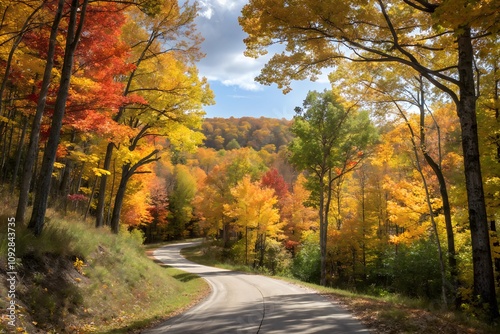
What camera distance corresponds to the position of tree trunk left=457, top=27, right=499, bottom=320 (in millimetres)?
7574

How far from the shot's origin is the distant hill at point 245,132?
398 feet

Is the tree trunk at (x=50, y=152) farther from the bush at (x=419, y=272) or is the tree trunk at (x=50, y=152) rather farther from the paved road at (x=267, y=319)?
the bush at (x=419, y=272)

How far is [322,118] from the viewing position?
2220cm

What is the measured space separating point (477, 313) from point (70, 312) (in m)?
9.30

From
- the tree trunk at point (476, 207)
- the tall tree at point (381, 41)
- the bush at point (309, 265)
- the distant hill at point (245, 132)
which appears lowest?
the bush at point (309, 265)

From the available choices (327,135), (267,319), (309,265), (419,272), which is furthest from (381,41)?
(309,265)

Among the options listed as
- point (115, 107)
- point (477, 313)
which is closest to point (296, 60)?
point (115, 107)

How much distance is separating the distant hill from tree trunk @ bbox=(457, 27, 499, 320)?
107 meters

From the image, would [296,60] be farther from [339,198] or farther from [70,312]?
[339,198]

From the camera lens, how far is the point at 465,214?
40.9 feet

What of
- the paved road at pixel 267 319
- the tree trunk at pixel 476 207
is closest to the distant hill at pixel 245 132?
the paved road at pixel 267 319

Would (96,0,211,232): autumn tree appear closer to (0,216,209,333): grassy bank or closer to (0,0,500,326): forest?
(0,0,500,326): forest

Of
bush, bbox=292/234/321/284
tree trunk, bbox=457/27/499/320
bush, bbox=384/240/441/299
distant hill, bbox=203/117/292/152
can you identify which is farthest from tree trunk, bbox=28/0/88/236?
distant hill, bbox=203/117/292/152

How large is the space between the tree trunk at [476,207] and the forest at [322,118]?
0.03 m
